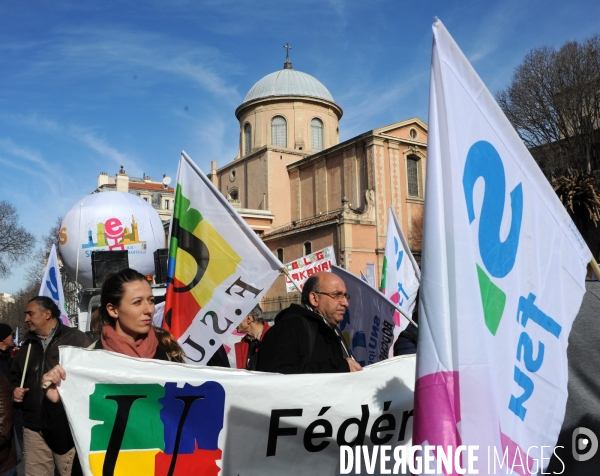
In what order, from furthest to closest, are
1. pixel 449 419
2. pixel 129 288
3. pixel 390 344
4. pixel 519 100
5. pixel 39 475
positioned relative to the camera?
pixel 519 100 → pixel 390 344 → pixel 39 475 → pixel 129 288 → pixel 449 419

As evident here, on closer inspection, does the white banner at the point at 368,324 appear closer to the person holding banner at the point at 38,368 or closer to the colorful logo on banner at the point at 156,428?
the person holding banner at the point at 38,368

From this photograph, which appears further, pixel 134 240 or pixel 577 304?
pixel 134 240

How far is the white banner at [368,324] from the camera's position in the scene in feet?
19.1

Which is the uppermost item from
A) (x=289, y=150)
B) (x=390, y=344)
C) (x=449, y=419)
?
(x=289, y=150)

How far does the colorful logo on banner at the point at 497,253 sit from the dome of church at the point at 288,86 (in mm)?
41032

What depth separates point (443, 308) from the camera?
207 centimetres

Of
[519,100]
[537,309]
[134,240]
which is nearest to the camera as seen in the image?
[537,309]

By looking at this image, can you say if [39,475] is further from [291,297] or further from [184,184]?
[291,297]

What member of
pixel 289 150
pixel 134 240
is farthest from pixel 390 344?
pixel 289 150

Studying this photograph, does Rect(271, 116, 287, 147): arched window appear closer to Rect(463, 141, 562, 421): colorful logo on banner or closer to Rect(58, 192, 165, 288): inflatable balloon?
Rect(58, 192, 165, 288): inflatable balloon

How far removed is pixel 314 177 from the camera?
132ft

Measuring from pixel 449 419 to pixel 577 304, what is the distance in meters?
1.22

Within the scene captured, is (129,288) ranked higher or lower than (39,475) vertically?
higher

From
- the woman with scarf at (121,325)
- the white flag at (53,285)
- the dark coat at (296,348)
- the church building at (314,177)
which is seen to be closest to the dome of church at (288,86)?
the church building at (314,177)
